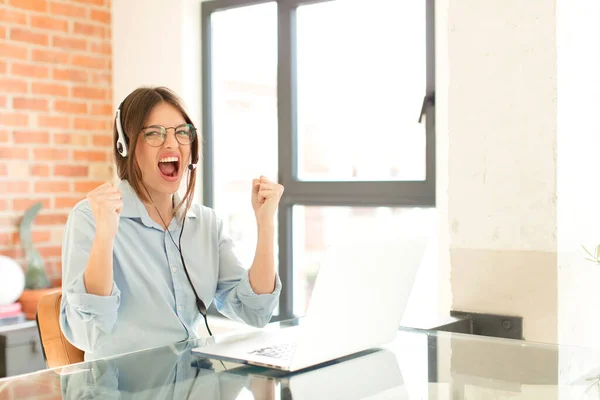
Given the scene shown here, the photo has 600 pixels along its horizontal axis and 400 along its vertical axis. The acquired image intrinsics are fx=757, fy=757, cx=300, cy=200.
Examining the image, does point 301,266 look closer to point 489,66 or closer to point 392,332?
point 489,66

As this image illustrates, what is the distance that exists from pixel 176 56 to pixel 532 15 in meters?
1.87

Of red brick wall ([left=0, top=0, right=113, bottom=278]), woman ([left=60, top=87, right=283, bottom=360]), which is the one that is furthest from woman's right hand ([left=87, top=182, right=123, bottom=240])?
red brick wall ([left=0, top=0, right=113, bottom=278])

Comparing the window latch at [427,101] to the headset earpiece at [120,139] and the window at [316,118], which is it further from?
the headset earpiece at [120,139]

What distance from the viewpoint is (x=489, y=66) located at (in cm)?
236

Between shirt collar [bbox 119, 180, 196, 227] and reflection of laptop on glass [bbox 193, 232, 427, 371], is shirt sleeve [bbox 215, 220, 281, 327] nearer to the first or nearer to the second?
shirt collar [bbox 119, 180, 196, 227]

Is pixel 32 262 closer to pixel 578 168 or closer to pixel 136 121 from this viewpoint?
pixel 136 121

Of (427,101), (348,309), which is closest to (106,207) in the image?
(348,309)

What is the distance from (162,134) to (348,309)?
0.86 metres

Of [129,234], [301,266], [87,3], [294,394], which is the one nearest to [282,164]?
[301,266]

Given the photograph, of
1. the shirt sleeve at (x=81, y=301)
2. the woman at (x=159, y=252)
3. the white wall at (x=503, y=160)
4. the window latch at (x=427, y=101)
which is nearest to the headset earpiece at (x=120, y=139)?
the woman at (x=159, y=252)

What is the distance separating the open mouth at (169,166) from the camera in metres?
2.03

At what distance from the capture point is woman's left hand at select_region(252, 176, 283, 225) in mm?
1901

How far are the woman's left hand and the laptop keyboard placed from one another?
483 mm

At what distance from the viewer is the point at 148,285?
1.95m
